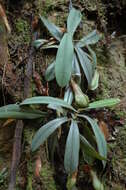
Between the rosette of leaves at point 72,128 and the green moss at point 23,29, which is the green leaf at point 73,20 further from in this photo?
the rosette of leaves at point 72,128

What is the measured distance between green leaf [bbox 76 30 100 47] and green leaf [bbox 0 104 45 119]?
480mm

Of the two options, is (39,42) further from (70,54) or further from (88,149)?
(88,149)

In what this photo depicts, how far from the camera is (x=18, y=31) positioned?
1.67m

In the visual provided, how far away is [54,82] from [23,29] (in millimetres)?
410

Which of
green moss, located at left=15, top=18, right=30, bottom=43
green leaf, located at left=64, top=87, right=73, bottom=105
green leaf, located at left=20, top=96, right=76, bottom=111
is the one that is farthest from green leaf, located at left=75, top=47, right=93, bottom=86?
green moss, located at left=15, top=18, right=30, bottom=43

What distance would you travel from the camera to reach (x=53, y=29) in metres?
1.57

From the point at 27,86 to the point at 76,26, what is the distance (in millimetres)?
454

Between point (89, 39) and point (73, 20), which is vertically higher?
point (73, 20)

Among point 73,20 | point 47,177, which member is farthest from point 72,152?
point 73,20

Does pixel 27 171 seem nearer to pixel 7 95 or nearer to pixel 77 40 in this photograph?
pixel 7 95

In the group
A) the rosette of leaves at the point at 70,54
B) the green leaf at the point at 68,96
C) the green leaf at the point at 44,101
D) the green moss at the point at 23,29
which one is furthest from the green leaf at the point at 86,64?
the green moss at the point at 23,29

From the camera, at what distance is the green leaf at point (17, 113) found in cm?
131

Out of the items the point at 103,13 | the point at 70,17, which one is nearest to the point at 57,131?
the point at 70,17

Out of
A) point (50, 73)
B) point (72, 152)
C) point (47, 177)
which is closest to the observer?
point (72, 152)
